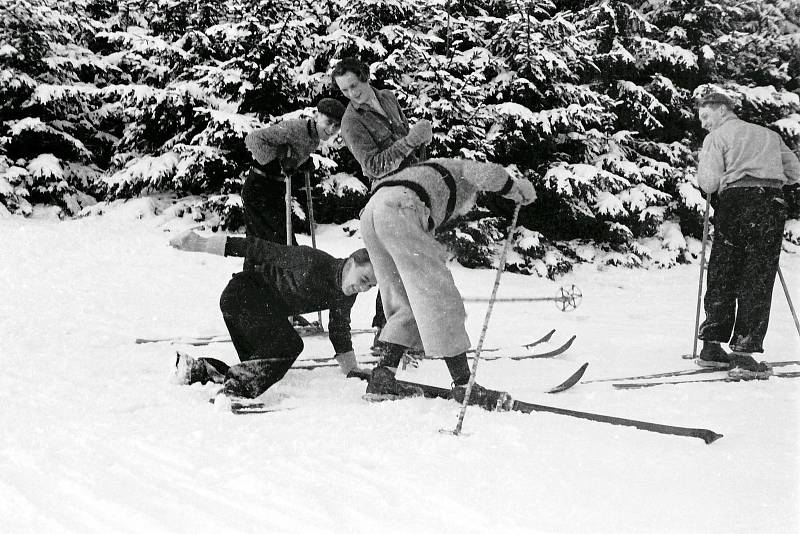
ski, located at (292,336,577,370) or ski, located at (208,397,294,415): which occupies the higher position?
ski, located at (208,397,294,415)

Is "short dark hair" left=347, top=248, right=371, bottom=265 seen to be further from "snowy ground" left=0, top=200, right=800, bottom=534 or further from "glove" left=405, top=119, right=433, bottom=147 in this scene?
"glove" left=405, top=119, right=433, bottom=147

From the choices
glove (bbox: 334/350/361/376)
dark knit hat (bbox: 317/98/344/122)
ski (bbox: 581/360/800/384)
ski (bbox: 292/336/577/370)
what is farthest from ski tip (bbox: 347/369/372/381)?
dark knit hat (bbox: 317/98/344/122)

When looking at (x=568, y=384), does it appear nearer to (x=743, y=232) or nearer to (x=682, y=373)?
(x=682, y=373)

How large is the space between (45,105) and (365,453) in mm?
9471

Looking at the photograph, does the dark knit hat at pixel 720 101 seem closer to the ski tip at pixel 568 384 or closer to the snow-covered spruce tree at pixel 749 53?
the ski tip at pixel 568 384

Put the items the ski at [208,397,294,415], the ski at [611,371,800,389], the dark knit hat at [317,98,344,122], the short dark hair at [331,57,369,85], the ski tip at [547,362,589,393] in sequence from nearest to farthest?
1. the ski at [208,397,294,415]
2. the ski tip at [547,362,589,393]
3. the ski at [611,371,800,389]
4. the short dark hair at [331,57,369,85]
5. the dark knit hat at [317,98,344,122]

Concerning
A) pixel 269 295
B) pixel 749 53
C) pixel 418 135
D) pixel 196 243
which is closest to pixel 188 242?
pixel 196 243

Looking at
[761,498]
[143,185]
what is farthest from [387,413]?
[143,185]

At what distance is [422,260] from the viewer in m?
2.92

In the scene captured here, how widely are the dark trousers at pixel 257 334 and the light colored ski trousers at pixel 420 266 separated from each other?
2.13 feet

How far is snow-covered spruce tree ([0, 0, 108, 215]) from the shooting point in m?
9.21

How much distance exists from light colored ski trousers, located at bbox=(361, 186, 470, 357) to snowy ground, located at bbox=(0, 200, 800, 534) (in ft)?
1.16

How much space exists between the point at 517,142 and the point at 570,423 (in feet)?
22.3

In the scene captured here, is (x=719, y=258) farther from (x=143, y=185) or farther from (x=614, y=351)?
(x=143, y=185)
